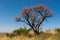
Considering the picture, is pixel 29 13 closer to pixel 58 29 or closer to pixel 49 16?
pixel 49 16

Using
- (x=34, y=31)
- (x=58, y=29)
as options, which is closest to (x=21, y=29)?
(x=34, y=31)

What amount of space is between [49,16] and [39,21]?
195 centimetres

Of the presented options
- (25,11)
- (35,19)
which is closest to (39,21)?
(35,19)

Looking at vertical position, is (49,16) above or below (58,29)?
above

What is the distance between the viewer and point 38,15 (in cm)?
2967

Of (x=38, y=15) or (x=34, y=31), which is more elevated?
(x=38, y=15)

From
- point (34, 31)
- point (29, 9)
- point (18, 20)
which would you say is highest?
point (29, 9)

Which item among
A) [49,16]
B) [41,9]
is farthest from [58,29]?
[41,9]

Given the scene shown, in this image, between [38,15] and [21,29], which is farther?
[38,15]

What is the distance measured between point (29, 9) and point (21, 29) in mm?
4001

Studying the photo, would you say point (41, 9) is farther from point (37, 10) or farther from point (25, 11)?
point (25, 11)

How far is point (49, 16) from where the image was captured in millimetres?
29781

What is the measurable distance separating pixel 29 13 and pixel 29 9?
2.28 ft

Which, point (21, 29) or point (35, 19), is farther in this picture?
point (35, 19)
